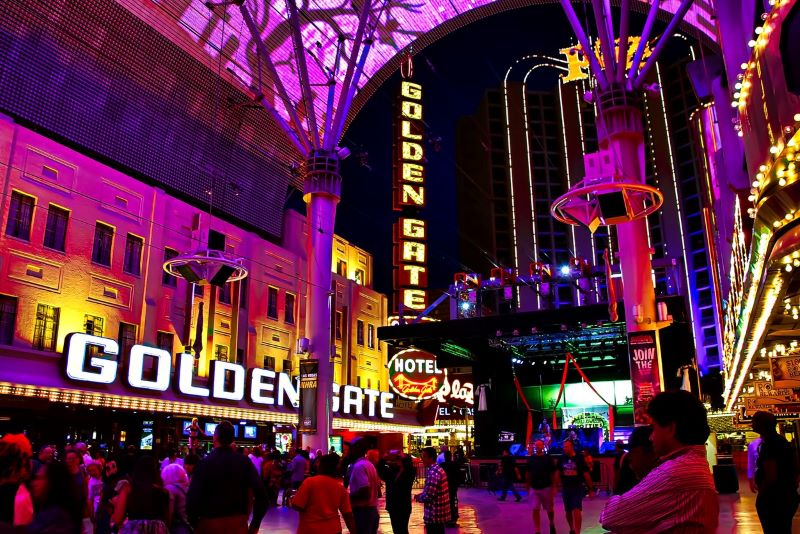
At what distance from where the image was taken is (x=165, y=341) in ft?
94.0

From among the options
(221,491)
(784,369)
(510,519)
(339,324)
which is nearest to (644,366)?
(784,369)

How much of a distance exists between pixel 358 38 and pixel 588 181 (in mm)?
14117

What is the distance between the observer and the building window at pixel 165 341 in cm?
2830

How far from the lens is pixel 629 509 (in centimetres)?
255

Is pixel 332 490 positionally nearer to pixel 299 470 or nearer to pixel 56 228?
pixel 299 470

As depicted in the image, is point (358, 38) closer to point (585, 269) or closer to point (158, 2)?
point (158, 2)

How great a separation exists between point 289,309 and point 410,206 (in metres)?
8.48

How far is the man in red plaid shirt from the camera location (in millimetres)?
9055

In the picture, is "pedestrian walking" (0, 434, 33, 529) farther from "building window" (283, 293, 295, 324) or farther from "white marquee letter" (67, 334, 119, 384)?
"building window" (283, 293, 295, 324)

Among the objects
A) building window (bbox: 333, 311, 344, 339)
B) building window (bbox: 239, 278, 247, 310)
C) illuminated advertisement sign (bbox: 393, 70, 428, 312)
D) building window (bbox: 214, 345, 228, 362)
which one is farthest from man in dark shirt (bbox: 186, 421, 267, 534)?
building window (bbox: 333, 311, 344, 339)

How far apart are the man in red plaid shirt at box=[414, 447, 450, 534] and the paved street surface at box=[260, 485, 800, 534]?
170 inches

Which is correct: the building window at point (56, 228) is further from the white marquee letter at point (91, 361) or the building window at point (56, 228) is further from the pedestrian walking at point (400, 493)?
the pedestrian walking at point (400, 493)

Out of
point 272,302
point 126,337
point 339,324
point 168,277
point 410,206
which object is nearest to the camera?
point 126,337

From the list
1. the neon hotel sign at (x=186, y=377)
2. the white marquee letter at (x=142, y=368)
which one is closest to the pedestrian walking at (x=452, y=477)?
the neon hotel sign at (x=186, y=377)
